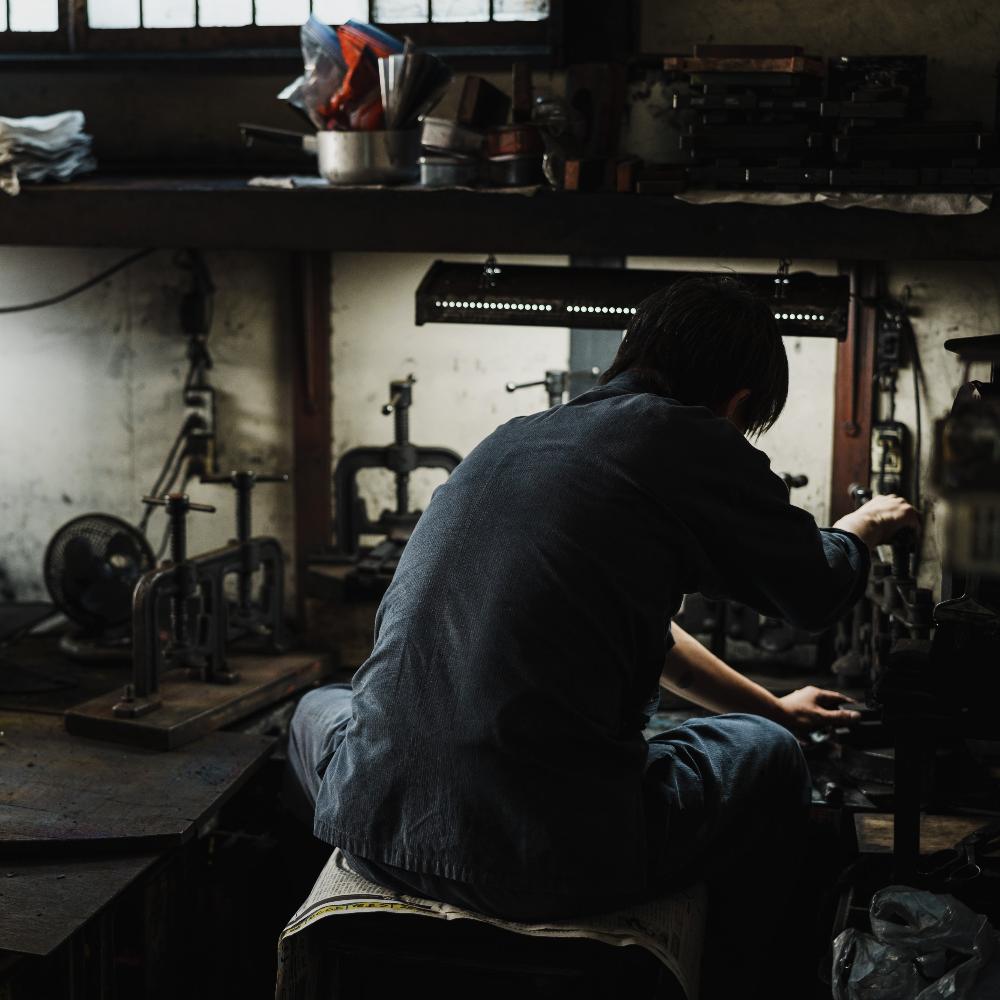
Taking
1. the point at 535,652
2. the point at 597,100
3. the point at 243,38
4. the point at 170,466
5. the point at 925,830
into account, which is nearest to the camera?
the point at 535,652

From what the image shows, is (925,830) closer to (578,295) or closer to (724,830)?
(724,830)

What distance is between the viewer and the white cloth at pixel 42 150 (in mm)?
4070

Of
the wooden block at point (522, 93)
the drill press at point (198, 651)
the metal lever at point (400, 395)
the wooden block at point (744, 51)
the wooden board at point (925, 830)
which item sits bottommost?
the wooden board at point (925, 830)

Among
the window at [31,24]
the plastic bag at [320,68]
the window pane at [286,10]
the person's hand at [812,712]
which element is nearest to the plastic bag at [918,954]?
the person's hand at [812,712]

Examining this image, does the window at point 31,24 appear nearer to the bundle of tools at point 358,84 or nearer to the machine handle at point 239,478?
the bundle of tools at point 358,84

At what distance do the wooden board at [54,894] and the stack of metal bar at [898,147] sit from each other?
97.4 inches

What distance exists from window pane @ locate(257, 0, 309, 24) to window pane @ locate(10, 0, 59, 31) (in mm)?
738

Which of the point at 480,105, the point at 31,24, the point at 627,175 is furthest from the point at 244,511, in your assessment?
the point at 31,24

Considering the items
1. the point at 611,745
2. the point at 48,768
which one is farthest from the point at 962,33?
the point at 48,768

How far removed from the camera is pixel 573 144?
3.94m

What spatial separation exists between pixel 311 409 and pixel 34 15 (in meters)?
1.65

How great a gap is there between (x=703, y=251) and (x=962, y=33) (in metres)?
1.21

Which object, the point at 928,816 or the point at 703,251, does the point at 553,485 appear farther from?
the point at 703,251

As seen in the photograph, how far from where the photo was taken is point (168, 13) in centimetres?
462
